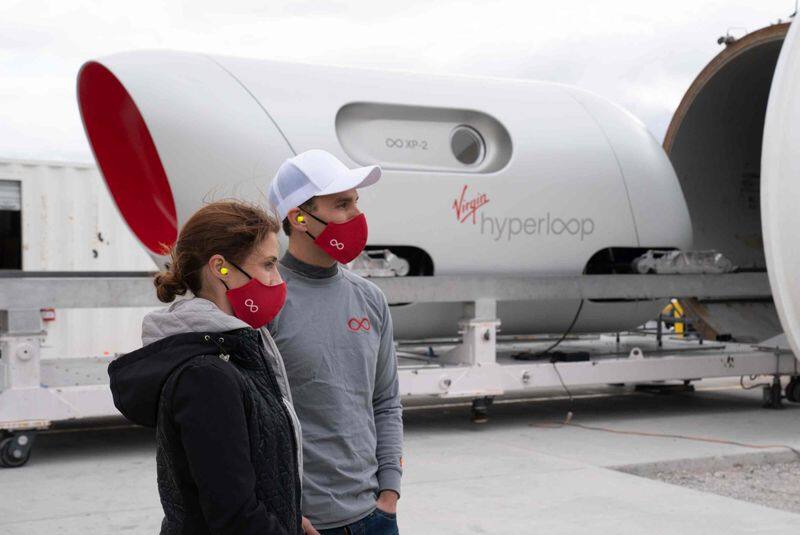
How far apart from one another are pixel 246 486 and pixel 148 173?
20.1 feet

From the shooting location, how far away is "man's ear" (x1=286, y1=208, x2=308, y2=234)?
9.30ft

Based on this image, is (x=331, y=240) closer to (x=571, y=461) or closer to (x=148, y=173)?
(x=571, y=461)

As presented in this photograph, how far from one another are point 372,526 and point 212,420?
0.87 metres

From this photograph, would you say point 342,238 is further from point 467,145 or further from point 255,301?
point 467,145

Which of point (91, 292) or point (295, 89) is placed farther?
point (295, 89)

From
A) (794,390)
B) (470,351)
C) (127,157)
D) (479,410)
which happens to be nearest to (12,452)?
(127,157)

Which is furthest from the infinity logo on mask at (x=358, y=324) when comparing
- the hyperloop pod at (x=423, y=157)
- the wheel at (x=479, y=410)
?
the wheel at (x=479, y=410)

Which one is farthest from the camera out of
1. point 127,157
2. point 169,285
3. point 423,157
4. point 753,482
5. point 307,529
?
point 423,157

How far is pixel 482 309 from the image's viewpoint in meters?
8.09

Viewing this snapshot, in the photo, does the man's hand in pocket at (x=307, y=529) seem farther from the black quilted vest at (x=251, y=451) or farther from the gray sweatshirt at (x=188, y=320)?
the gray sweatshirt at (x=188, y=320)

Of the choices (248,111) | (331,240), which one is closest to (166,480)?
(331,240)

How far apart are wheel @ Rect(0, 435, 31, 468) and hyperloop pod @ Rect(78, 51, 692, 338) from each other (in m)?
1.84

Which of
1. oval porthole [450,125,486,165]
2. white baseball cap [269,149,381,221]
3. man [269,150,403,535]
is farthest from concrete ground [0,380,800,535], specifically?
white baseball cap [269,149,381,221]

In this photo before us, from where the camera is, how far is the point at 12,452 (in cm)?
663
